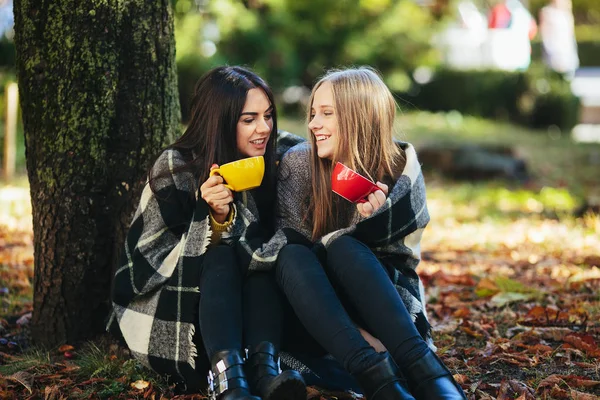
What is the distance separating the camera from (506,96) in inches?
519

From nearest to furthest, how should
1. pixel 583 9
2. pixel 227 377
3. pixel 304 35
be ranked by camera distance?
pixel 227 377
pixel 304 35
pixel 583 9

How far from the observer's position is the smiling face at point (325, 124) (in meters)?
3.20

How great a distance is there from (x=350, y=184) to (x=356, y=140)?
11.1 inches

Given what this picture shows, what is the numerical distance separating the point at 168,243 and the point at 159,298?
227 millimetres

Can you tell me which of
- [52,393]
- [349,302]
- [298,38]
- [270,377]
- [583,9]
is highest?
[583,9]

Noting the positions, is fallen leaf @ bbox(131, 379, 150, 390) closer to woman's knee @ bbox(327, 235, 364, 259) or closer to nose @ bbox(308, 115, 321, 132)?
woman's knee @ bbox(327, 235, 364, 259)

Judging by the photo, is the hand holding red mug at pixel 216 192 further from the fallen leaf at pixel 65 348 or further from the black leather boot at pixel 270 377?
the fallen leaf at pixel 65 348

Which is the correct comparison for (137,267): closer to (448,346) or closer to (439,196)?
(448,346)

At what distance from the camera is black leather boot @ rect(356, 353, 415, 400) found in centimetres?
249

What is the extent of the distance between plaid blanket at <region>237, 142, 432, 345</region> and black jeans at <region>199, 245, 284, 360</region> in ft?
0.25

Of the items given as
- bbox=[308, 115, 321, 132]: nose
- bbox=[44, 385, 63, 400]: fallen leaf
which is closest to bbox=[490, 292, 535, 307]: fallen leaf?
bbox=[308, 115, 321, 132]: nose

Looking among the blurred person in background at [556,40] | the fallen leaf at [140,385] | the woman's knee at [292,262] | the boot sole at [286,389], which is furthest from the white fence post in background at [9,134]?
the blurred person in background at [556,40]

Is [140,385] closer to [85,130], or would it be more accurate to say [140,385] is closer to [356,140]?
[85,130]

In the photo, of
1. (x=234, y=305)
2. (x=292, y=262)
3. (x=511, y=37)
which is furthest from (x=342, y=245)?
(x=511, y=37)
